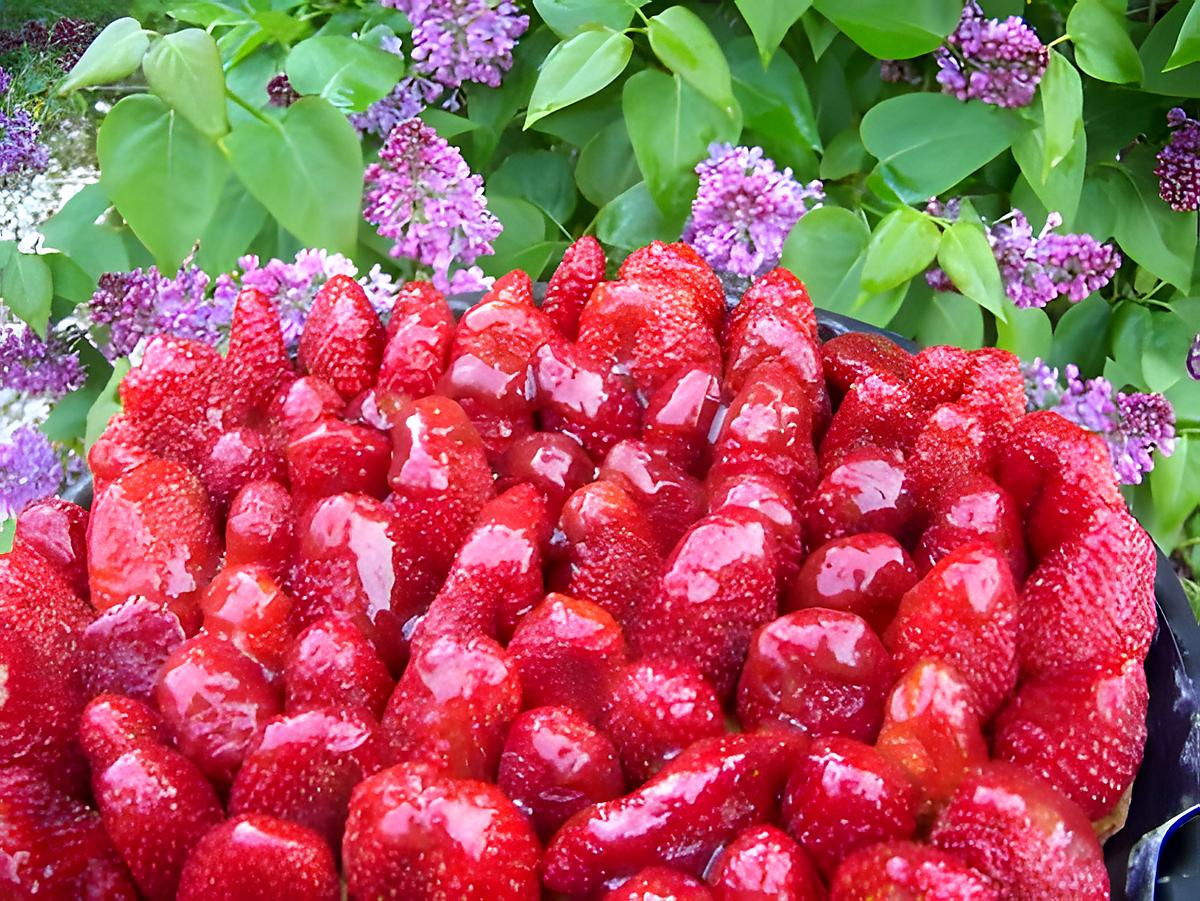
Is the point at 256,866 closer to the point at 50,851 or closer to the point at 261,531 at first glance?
the point at 50,851

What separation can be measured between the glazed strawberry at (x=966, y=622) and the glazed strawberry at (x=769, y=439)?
0.14 m

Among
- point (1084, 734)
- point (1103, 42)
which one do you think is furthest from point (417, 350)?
point (1103, 42)

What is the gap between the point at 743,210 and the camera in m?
0.99

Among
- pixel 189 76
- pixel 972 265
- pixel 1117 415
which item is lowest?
pixel 1117 415

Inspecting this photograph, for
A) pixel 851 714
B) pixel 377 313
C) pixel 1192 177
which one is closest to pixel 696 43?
pixel 377 313

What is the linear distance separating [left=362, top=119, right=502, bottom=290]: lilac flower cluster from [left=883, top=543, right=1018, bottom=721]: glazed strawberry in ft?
1.71

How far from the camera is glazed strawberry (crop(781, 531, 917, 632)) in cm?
65

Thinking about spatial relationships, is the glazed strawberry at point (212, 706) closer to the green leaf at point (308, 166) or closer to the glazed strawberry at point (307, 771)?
the glazed strawberry at point (307, 771)

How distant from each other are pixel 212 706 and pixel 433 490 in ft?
0.58

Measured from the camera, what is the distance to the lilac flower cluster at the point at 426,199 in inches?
37.7

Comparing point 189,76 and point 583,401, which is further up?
point 189,76

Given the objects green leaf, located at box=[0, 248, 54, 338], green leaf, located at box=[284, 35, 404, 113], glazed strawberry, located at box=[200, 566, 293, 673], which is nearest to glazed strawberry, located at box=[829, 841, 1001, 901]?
glazed strawberry, located at box=[200, 566, 293, 673]

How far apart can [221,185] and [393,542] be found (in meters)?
0.46

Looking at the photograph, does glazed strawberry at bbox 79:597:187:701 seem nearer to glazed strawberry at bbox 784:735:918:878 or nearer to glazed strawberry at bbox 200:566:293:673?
glazed strawberry at bbox 200:566:293:673
